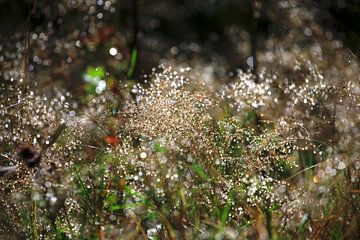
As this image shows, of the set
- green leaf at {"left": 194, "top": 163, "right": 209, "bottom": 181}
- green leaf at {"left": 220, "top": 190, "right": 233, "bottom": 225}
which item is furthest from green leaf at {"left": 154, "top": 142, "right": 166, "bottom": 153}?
green leaf at {"left": 220, "top": 190, "right": 233, "bottom": 225}

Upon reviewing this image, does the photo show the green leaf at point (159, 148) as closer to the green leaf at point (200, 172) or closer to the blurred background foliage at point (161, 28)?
the green leaf at point (200, 172)

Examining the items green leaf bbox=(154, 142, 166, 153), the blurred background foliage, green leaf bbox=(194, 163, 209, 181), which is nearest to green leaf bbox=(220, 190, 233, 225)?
green leaf bbox=(194, 163, 209, 181)

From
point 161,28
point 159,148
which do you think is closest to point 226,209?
point 159,148

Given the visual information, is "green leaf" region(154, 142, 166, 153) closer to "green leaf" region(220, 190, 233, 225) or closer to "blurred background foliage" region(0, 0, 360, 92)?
"green leaf" region(220, 190, 233, 225)

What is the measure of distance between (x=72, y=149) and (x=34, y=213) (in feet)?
0.79

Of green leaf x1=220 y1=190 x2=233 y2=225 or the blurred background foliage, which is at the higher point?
green leaf x1=220 y1=190 x2=233 y2=225

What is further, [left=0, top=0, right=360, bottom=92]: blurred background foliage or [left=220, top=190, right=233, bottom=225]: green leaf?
[left=0, top=0, right=360, bottom=92]: blurred background foliage

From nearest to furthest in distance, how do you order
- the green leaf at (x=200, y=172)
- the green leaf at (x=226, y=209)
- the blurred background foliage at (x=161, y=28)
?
the green leaf at (x=226, y=209), the green leaf at (x=200, y=172), the blurred background foliage at (x=161, y=28)

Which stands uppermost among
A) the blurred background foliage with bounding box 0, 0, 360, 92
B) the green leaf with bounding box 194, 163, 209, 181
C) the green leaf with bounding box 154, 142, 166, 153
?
the green leaf with bounding box 154, 142, 166, 153

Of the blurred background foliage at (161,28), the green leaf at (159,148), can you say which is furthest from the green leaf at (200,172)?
the blurred background foliage at (161,28)

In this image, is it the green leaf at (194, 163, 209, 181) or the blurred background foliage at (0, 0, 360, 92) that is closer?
the green leaf at (194, 163, 209, 181)

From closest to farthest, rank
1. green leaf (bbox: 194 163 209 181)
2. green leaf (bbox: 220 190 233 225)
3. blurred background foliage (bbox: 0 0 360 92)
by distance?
green leaf (bbox: 220 190 233 225) → green leaf (bbox: 194 163 209 181) → blurred background foliage (bbox: 0 0 360 92)

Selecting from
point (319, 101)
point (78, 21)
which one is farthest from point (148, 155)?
point (78, 21)

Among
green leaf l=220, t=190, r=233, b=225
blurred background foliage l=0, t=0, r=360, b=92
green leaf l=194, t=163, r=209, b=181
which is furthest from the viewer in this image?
blurred background foliage l=0, t=0, r=360, b=92
